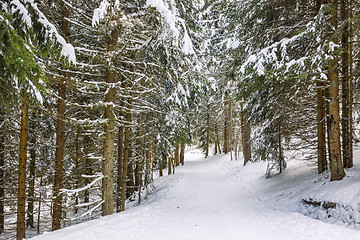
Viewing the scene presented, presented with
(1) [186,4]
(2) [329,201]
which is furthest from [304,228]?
(1) [186,4]

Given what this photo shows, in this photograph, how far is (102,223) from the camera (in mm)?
5453

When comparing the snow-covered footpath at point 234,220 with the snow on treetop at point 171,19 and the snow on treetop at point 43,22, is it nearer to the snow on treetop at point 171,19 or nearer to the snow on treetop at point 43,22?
the snow on treetop at point 43,22

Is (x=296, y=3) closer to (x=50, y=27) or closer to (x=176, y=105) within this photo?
(x=176, y=105)

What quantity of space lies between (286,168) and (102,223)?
9.06 m

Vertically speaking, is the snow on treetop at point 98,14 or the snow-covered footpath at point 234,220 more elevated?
the snow on treetop at point 98,14

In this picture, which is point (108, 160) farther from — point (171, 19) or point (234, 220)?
point (171, 19)

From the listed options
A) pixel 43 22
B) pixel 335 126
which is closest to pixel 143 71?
pixel 43 22

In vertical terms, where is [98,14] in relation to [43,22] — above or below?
above

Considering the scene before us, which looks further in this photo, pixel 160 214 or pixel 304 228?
pixel 160 214

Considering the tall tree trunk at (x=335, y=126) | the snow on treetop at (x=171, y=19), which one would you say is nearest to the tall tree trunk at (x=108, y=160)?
the snow on treetop at (x=171, y=19)

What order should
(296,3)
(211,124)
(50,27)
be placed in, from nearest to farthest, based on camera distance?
1. (50,27)
2. (296,3)
3. (211,124)

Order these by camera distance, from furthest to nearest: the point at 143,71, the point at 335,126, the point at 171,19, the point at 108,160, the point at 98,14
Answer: the point at 143,71, the point at 108,160, the point at 335,126, the point at 171,19, the point at 98,14

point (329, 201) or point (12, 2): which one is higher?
point (12, 2)

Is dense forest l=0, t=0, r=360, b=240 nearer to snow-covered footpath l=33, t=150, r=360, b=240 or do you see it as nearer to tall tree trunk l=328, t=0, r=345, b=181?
tall tree trunk l=328, t=0, r=345, b=181
